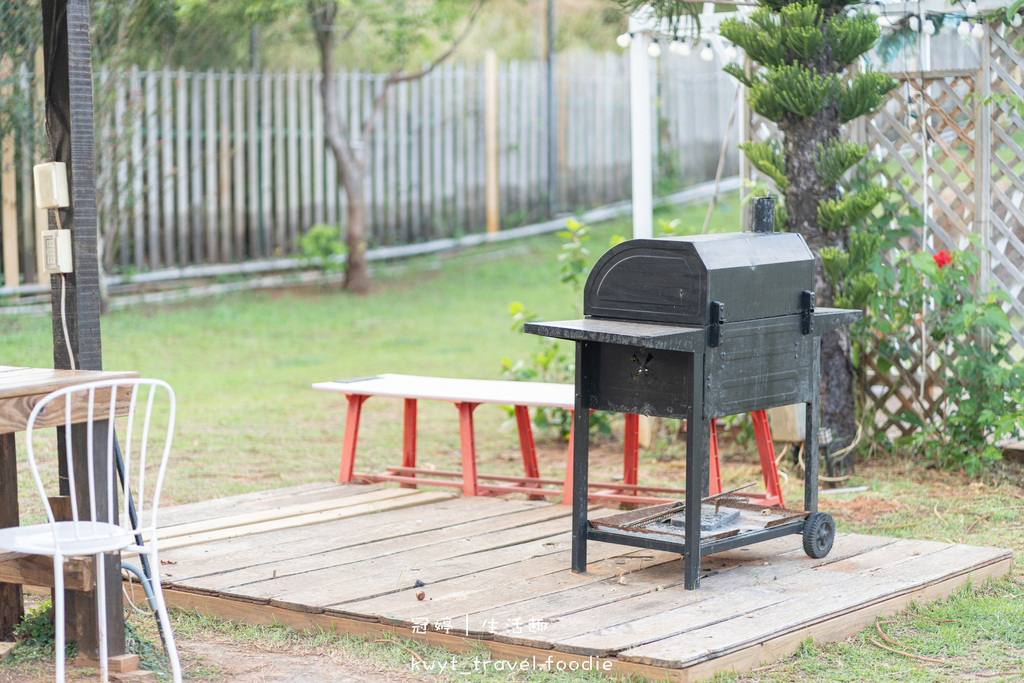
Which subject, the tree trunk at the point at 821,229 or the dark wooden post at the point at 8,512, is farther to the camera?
the tree trunk at the point at 821,229

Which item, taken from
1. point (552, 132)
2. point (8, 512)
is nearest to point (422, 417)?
point (8, 512)

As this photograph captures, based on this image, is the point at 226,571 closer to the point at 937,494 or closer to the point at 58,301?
the point at 58,301

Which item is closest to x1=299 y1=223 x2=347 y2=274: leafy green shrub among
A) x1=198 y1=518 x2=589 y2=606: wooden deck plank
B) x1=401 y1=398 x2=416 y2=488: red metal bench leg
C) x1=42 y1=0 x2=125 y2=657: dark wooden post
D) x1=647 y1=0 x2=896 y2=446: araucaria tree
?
x1=401 y1=398 x2=416 y2=488: red metal bench leg

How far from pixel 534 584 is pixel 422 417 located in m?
3.93

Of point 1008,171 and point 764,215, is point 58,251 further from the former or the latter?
point 1008,171

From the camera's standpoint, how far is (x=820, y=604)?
150 inches

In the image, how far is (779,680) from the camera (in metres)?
3.40

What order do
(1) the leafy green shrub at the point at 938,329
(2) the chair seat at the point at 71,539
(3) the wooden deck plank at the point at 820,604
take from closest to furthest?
1. (2) the chair seat at the point at 71,539
2. (3) the wooden deck plank at the point at 820,604
3. (1) the leafy green shrub at the point at 938,329

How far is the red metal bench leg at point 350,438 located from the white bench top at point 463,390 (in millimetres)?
61

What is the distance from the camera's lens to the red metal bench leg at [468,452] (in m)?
5.53

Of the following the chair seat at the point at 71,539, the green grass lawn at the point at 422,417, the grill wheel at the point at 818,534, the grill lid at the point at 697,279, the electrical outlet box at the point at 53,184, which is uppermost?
the electrical outlet box at the point at 53,184

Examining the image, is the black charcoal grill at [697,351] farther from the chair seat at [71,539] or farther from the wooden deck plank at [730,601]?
the chair seat at [71,539]

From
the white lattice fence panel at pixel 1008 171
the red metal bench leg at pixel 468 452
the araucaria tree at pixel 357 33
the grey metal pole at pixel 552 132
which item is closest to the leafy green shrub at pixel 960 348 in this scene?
the white lattice fence panel at pixel 1008 171

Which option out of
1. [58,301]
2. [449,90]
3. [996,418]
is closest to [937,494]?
[996,418]
